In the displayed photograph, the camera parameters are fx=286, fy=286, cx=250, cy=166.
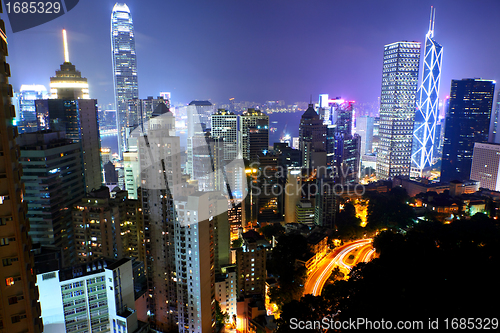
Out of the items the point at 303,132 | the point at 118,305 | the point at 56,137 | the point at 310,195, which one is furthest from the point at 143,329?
the point at 303,132

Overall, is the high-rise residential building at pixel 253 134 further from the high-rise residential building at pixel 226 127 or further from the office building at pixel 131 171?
the office building at pixel 131 171

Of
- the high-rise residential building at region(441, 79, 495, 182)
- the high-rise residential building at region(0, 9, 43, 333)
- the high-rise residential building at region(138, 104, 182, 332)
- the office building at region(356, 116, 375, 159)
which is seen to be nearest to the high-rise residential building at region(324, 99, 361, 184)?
the high-rise residential building at region(441, 79, 495, 182)

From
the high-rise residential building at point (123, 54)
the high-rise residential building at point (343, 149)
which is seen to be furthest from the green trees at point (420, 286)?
the high-rise residential building at point (123, 54)

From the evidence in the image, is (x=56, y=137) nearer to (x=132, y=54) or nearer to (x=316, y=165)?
(x=316, y=165)

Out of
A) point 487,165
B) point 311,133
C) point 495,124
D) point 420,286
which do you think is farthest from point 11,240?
point 495,124

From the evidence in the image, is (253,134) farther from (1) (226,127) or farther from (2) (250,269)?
(2) (250,269)

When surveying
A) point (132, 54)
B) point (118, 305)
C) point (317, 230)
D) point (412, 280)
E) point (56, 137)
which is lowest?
point (317, 230)

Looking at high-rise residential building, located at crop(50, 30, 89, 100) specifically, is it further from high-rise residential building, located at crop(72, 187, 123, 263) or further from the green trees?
the green trees
